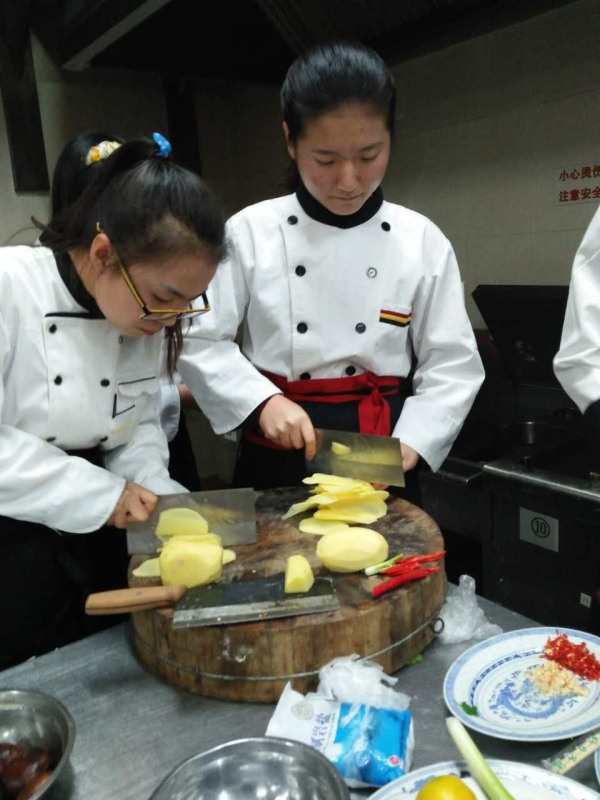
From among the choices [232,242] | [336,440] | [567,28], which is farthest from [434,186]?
[336,440]

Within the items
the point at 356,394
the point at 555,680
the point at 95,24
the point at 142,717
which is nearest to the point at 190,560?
the point at 142,717

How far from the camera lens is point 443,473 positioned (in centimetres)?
246

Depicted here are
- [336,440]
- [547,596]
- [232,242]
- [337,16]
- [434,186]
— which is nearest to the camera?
[336,440]

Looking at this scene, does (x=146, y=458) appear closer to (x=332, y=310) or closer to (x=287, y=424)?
(x=287, y=424)

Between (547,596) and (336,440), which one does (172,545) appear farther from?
(547,596)

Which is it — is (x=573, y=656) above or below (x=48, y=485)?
below

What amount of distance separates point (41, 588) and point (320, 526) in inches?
23.3

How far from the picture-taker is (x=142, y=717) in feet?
3.19

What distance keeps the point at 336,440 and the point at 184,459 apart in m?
0.76

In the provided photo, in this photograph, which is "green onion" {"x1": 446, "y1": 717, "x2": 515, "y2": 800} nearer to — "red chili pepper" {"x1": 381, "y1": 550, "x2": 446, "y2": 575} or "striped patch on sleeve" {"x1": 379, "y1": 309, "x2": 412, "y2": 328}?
"red chili pepper" {"x1": 381, "y1": 550, "x2": 446, "y2": 575}

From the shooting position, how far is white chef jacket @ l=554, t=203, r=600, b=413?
4.34 feet

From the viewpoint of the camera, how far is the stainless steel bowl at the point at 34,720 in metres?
0.86

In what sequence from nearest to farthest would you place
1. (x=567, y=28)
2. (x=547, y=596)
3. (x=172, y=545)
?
(x=172, y=545), (x=547, y=596), (x=567, y=28)

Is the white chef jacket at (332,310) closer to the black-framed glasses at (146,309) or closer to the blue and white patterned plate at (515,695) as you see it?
the black-framed glasses at (146,309)
